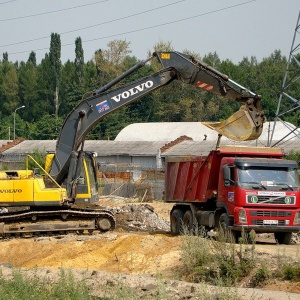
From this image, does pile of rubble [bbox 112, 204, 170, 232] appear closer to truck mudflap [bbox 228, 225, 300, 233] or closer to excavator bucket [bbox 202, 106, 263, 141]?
excavator bucket [bbox 202, 106, 263, 141]

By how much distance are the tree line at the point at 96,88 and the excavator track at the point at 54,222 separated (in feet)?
242

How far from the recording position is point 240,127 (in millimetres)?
25984

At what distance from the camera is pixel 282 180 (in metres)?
24.3

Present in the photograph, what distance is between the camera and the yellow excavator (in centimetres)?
2731

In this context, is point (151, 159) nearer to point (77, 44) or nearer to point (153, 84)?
point (77, 44)

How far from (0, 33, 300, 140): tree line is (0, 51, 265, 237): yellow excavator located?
73.2 m

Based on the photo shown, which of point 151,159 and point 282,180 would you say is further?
point 151,159

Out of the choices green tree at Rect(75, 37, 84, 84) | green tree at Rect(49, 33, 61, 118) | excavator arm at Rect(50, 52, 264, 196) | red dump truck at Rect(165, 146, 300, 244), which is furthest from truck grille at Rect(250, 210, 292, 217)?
green tree at Rect(75, 37, 84, 84)

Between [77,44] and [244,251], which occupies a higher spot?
[77,44]

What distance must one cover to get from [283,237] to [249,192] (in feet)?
8.24

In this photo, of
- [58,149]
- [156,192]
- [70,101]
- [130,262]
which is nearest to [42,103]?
[70,101]

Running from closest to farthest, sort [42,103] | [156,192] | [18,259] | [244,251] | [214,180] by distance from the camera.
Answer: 1. [244,251]
2. [18,259]
3. [214,180]
4. [156,192]
5. [42,103]

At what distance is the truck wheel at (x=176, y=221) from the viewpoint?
91.4ft

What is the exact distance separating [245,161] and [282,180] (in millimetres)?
1211
